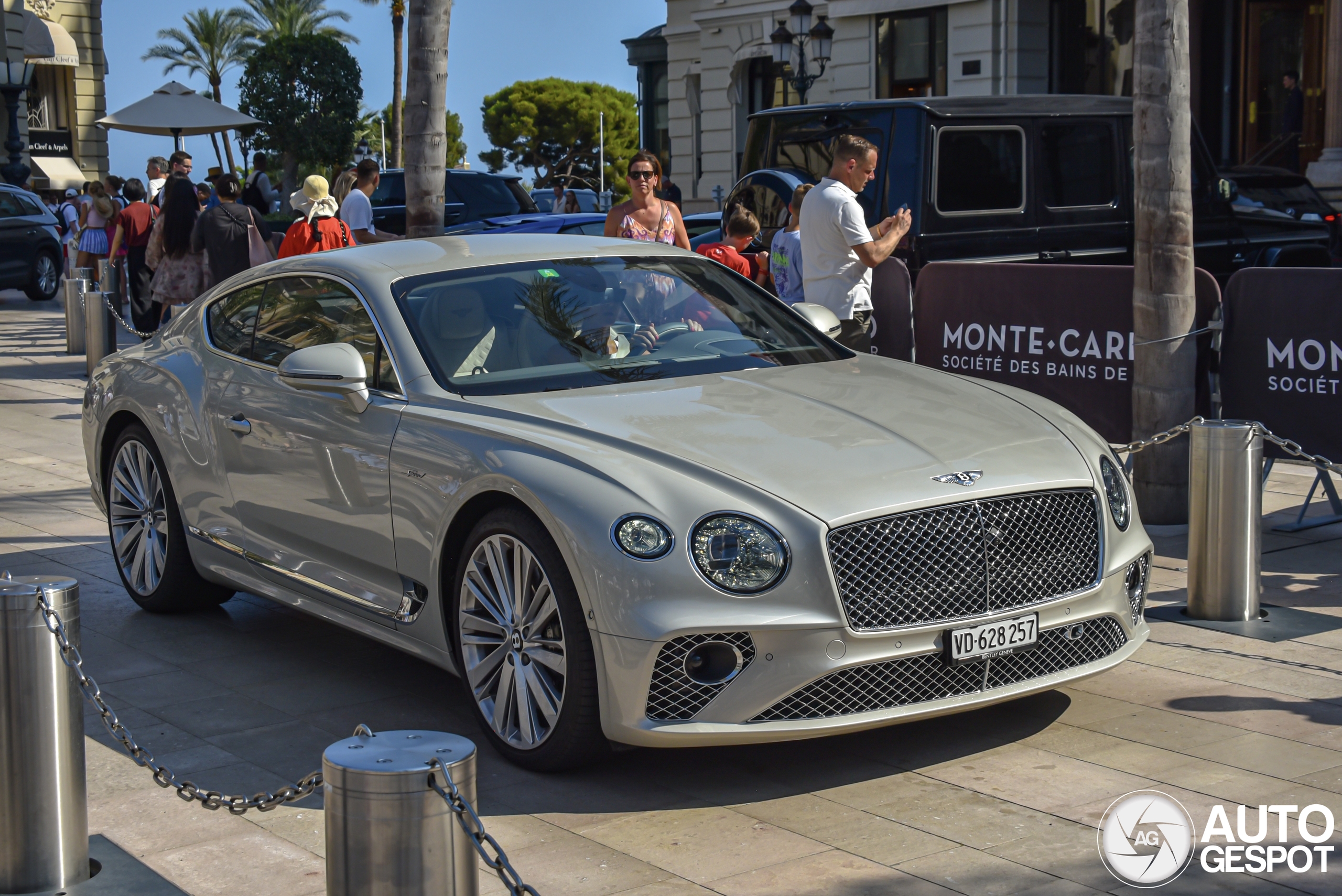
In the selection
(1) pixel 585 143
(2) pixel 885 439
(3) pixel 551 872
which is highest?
(1) pixel 585 143

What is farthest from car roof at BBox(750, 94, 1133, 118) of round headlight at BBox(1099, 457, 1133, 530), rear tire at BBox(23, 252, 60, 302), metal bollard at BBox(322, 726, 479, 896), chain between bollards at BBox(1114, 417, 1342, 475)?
rear tire at BBox(23, 252, 60, 302)

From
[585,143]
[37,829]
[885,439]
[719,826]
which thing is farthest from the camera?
[585,143]

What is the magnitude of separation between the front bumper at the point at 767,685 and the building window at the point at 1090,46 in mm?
25616

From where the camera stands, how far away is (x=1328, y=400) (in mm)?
7625

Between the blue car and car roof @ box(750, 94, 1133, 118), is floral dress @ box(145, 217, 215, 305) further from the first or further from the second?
car roof @ box(750, 94, 1133, 118)

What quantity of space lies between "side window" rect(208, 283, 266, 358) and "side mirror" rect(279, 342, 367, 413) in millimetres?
986

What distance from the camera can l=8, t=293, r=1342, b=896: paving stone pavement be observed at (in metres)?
4.07

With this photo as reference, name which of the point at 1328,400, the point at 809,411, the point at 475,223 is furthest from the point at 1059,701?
the point at 475,223

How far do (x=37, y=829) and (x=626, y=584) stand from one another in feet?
5.33

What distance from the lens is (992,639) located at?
15.3 feet

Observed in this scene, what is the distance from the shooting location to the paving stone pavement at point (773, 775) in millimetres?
4070

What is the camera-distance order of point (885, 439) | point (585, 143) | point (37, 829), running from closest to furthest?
point (37, 829) → point (885, 439) → point (585, 143)

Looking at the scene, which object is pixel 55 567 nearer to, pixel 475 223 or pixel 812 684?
pixel 812 684

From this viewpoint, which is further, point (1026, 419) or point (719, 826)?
point (1026, 419)
